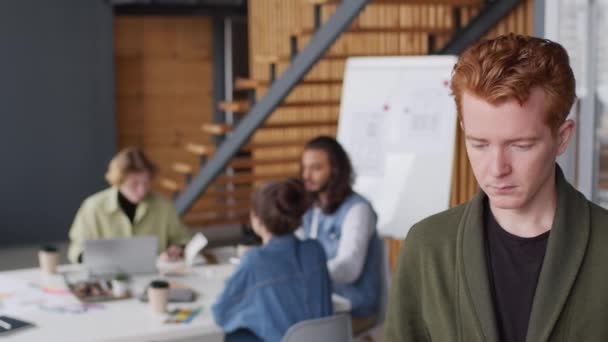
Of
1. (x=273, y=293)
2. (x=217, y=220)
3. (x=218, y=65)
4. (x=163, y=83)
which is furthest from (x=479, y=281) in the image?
(x=218, y=65)

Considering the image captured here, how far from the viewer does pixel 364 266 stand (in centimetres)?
454

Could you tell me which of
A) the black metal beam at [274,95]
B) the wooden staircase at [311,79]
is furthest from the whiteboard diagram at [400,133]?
the wooden staircase at [311,79]

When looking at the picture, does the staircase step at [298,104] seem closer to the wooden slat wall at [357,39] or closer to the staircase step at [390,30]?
the wooden slat wall at [357,39]

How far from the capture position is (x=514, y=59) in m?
1.41

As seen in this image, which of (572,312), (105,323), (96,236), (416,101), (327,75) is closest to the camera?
(572,312)

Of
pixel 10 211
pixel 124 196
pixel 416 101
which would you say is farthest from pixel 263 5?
pixel 124 196

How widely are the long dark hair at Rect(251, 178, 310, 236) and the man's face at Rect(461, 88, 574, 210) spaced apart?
7.88 feet

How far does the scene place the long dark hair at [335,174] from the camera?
465 centimetres

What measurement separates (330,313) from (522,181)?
2494 millimetres

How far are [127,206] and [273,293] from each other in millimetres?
1638

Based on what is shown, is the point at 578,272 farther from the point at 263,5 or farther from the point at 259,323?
the point at 263,5

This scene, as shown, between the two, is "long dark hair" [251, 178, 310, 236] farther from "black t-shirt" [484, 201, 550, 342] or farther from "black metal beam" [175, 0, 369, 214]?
"black t-shirt" [484, 201, 550, 342]

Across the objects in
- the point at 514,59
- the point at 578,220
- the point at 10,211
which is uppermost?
the point at 514,59

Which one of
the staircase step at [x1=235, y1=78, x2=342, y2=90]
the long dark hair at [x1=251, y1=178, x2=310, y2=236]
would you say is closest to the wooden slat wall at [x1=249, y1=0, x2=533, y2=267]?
the staircase step at [x1=235, y1=78, x2=342, y2=90]
